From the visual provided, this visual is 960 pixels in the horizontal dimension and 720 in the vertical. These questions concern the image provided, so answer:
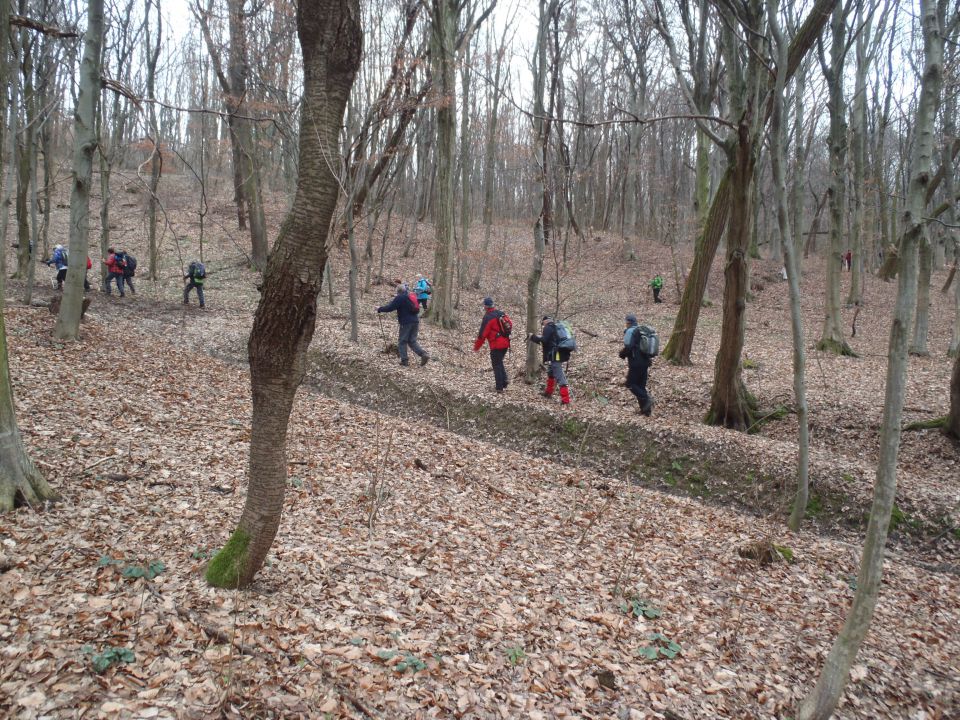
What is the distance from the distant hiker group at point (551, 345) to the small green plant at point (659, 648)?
6.44m

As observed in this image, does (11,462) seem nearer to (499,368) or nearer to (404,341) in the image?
(499,368)

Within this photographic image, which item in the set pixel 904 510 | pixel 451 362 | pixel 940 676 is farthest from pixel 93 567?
pixel 451 362

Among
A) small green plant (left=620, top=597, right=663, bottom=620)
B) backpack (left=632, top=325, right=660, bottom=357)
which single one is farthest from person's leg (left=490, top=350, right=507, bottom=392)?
small green plant (left=620, top=597, right=663, bottom=620)

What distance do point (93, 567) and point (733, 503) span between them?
26.7 ft

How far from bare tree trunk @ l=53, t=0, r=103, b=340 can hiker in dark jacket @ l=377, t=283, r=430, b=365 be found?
5.80 meters

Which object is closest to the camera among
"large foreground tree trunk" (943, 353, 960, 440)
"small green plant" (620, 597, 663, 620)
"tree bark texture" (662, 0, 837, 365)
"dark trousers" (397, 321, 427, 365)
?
"small green plant" (620, 597, 663, 620)

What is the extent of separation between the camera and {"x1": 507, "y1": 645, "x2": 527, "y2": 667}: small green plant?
13.7 feet

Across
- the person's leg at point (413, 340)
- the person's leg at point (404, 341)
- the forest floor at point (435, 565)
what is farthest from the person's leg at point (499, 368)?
the person's leg at point (404, 341)

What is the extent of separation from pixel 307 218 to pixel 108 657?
2.78 meters

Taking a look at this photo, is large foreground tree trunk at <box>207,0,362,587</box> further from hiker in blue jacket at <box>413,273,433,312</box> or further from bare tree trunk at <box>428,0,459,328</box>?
hiker in blue jacket at <box>413,273,433,312</box>

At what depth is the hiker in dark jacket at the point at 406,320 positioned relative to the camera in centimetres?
1289

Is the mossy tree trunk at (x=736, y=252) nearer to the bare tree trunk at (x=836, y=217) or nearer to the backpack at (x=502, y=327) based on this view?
the backpack at (x=502, y=327)

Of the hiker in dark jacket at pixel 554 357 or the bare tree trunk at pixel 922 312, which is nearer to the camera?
the hiker in dark jacket at pixel 554 357

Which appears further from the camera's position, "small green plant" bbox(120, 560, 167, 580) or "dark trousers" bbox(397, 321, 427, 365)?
"dark trousers" bbox(397, 321, 427, 365)
